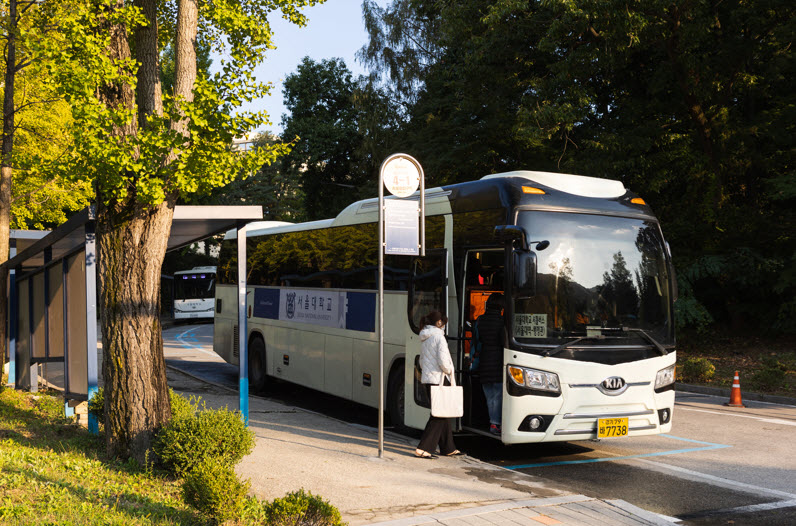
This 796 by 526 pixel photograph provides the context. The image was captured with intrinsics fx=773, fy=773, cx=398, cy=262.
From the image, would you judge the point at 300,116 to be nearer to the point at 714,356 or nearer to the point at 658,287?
the point at 714,356

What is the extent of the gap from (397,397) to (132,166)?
5045 millimetres

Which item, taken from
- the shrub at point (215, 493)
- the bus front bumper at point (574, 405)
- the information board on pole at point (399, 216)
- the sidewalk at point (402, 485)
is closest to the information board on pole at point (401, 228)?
the information board on pole at point (399, 216)

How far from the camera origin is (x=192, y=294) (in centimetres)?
4497

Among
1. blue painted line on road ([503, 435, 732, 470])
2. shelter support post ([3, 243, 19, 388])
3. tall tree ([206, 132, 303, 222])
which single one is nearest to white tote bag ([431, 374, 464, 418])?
blue painted line on road ([503, 435, 732, 470])

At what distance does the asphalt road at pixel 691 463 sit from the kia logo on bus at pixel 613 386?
89 cm

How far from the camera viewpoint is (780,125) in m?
20.5

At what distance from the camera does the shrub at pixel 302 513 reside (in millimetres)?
5273

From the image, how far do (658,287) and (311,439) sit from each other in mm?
4784

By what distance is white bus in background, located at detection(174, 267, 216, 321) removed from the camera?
44906mm

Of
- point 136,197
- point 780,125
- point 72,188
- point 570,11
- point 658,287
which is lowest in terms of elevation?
point 658,287

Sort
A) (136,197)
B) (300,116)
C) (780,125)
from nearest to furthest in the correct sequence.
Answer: (136,197) → (780,125) → (300,116)

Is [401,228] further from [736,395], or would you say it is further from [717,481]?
[736,395]

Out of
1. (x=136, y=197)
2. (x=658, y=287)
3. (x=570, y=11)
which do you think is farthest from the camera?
(x=570, y=11)

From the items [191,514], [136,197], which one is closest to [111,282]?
[136,197]
